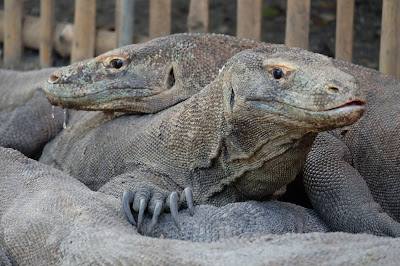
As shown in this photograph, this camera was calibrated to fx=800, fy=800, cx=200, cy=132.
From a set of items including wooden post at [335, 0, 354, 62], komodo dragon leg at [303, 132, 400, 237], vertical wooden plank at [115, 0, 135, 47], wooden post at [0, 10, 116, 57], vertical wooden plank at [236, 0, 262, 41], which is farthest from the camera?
wooden post at [0, 10, 116, 57]

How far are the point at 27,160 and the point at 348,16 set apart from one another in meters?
2.69

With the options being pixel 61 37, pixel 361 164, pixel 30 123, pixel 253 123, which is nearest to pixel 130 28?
pixel 61 37

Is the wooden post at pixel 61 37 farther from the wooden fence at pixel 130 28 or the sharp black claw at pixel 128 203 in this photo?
the sharp black claw at pixel 128 203

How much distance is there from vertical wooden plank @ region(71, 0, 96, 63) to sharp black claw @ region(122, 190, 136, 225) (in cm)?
362

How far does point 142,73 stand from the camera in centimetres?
423

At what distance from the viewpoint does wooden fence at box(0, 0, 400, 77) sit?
517 centimetres

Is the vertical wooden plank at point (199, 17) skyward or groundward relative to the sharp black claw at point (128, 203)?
groundward

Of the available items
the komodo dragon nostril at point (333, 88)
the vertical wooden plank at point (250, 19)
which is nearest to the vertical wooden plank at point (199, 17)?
the vertical wooden plank at point (250, 19)

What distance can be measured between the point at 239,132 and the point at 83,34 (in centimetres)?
363

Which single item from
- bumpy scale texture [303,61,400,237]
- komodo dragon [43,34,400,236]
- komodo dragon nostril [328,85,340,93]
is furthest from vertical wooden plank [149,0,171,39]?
komodo dragon nostril [328,85,340,93]

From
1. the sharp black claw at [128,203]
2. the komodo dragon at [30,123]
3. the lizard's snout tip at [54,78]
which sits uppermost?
the lizard's snout tip at [54,78]

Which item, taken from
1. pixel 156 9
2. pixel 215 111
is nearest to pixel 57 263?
pixel 215 111

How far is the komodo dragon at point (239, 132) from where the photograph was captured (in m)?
2.99

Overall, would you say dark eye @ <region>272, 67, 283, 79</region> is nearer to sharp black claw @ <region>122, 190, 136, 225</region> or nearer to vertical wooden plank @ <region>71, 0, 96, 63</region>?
sharp black claw @ <region>122, 190, 136, 225</region>
